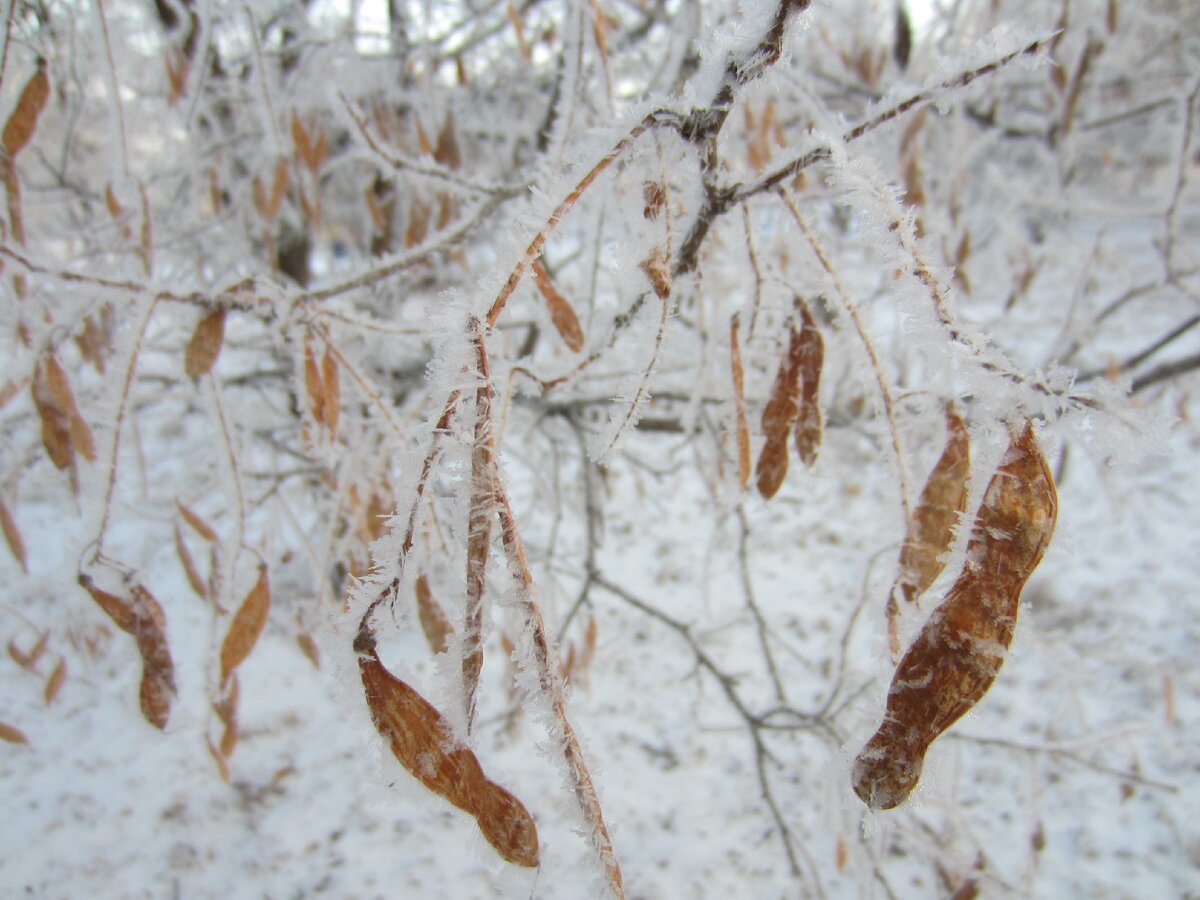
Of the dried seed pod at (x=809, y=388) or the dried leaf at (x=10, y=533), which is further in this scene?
the dried leaf at (x=10, y=533)

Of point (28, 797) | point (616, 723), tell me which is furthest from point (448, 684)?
point (28, 797)

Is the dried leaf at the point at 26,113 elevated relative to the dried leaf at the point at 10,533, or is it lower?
elevated

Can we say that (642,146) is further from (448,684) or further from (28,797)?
(28,797)

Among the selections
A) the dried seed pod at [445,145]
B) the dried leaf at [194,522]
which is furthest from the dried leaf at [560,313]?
the dried seed pod at [445,145]

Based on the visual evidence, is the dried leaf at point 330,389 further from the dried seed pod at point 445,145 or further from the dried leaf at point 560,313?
the dried seed pod at point 445,145

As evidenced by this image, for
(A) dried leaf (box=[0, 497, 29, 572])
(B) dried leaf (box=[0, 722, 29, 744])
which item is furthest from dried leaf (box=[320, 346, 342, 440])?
(B) dried leaf (box=[0, 722, 29, 744])

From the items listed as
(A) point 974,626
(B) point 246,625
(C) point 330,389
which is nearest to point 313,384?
(C) point 330,389
